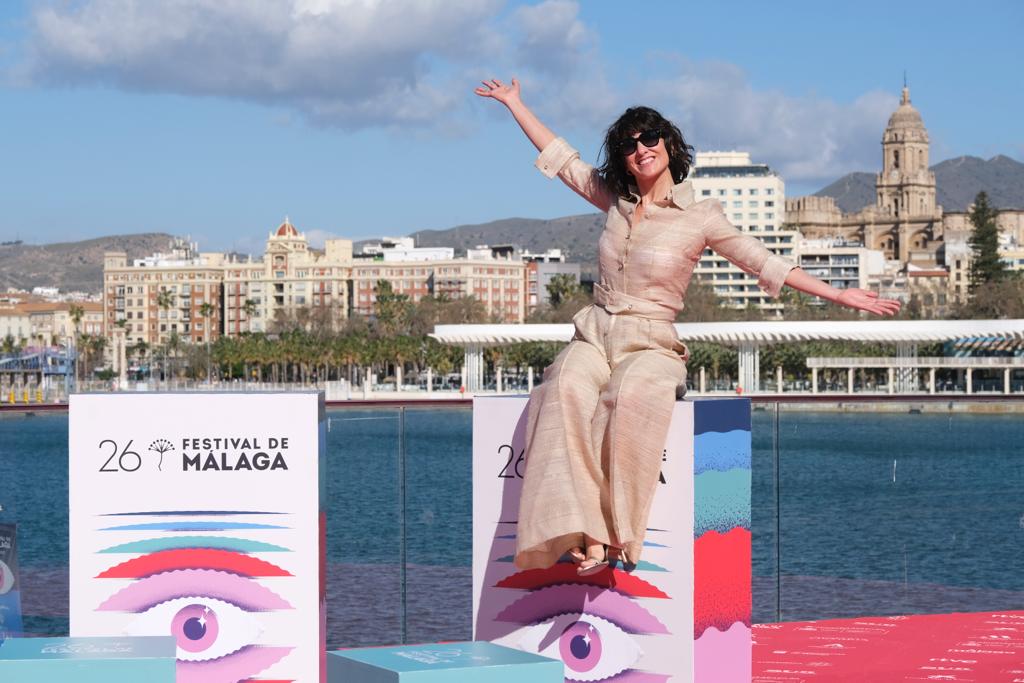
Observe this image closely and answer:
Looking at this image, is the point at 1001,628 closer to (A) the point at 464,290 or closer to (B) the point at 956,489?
(B) the point at 956,489

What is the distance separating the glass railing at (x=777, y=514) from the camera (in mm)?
7469

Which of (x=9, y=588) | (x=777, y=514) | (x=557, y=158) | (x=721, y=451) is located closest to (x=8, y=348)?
(x=777, y=514)

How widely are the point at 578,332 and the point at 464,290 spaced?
127552 mm

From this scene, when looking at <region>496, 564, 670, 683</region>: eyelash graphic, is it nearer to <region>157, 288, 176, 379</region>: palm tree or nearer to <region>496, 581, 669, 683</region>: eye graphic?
<region>496, 581, 669, 683</region>: eye graphic

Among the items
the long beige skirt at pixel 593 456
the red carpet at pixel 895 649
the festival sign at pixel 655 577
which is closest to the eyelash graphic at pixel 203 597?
the festival sign at pixel 655 577

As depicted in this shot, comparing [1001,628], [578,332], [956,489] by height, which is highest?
Result: [578,332]

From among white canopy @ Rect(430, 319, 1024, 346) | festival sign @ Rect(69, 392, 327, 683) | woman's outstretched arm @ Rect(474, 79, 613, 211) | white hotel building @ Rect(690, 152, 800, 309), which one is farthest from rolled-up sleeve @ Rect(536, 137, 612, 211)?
white hotel building @ Rect(690, 152, 800, 309)

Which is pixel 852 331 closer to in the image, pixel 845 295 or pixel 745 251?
pixel 745 251

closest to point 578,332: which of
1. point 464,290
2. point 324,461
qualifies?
point 324,461

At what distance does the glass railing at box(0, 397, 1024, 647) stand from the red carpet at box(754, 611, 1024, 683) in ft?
1.06

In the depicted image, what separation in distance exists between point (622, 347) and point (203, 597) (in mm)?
1603

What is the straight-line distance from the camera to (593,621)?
584 cm

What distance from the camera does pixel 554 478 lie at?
18.0ft

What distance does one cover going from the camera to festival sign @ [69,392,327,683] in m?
5.64
